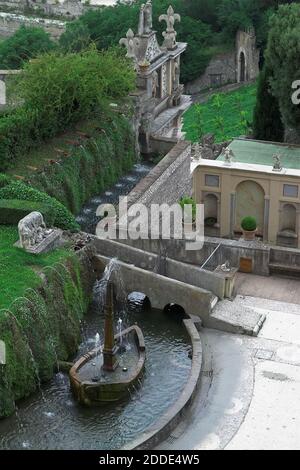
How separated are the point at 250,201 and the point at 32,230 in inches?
424

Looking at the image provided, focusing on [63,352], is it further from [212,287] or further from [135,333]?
[212,287]

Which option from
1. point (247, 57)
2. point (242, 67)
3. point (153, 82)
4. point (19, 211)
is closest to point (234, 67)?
point (242, 67)

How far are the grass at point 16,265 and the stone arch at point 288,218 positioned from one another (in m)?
10.4

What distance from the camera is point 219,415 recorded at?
68.8 feet

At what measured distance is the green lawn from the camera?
51.8 meters

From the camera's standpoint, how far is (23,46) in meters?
63.2

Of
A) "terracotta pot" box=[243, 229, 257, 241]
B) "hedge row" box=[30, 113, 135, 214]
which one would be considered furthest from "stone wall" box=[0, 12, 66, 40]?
"terracotta pot" box=[243, 229, 257, 241]

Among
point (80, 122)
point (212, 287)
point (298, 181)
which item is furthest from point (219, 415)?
point (80, 122)

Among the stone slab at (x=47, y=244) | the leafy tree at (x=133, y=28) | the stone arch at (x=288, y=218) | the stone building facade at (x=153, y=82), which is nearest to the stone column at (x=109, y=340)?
the stone slab at (x=47, y=244)

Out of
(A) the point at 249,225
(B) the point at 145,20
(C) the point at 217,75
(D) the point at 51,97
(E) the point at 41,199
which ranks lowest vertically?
(C) the point at 217,75

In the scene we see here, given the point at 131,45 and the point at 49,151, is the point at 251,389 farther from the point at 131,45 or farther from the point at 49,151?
the point at 131,45

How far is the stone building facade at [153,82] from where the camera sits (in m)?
38.6

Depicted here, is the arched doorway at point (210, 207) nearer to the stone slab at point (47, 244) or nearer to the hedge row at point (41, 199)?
the hedge row at point (41, 199)

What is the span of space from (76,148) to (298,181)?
8362mm
